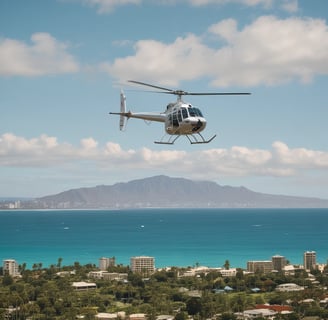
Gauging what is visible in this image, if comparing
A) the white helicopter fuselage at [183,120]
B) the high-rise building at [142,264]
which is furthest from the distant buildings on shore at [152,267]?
the white helicopter fuselage at [183,120]

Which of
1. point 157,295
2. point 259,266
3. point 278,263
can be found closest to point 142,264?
point 259,266

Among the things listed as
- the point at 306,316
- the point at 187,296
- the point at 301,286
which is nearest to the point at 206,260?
the point at 301,286

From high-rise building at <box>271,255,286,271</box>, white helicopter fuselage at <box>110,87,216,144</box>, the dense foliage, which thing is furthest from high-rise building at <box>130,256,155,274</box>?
white helicopter fuselage at <box>110,87,216,144</box>

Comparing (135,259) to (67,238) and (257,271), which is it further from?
(67,238)

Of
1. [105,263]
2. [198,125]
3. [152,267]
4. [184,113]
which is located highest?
[184,113]

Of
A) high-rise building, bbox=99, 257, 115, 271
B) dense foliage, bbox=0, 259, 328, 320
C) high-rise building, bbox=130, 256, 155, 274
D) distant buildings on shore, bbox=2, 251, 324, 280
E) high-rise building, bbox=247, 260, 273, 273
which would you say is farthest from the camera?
high-rise building, bbox=99, 257, 115, 271

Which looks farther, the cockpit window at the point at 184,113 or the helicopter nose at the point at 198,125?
the cockpit window at the point at 184,113

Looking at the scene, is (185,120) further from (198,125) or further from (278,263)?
(278,263)

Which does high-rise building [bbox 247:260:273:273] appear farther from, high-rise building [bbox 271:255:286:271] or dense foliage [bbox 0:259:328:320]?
dense foliage [bbox 0:259:328:320]

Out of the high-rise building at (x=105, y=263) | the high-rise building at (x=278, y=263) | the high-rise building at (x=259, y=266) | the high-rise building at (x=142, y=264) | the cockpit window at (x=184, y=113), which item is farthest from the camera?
the high-rise building at (x=105, y=263)

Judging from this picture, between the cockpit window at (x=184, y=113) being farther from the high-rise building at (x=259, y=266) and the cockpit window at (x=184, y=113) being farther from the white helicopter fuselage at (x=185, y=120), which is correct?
the high-rise building at (x=259, y=266)
